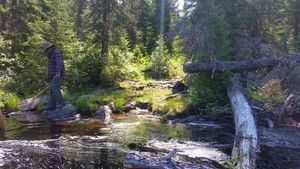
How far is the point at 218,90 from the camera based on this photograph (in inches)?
555

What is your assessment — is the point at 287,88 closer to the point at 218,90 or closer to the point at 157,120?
the point at 218,90

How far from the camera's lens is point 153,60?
2392 centimetres

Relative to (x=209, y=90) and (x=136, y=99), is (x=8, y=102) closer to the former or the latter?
(x=136, y=99)

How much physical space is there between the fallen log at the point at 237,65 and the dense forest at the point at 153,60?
0.29 feet

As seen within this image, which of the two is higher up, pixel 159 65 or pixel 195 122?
pixel 159 65

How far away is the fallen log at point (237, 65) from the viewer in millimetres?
13364

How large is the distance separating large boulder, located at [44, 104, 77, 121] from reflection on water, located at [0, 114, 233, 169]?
3.38 ft

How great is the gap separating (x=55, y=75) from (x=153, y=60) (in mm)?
9767

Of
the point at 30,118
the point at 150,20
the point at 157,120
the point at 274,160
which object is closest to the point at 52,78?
the point at 30,118

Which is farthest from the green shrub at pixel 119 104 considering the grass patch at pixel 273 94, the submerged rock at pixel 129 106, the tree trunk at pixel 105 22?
the grass patch at pixel 273 94

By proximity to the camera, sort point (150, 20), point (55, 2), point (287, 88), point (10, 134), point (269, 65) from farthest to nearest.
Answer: point (150, 20)
point (55, 2)
point (269, 65)
point (287, 88)
point (10, 134)

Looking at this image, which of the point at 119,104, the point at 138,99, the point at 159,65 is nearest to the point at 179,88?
the point at 138,99

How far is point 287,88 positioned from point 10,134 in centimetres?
845

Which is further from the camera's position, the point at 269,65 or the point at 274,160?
the point at 269,65
